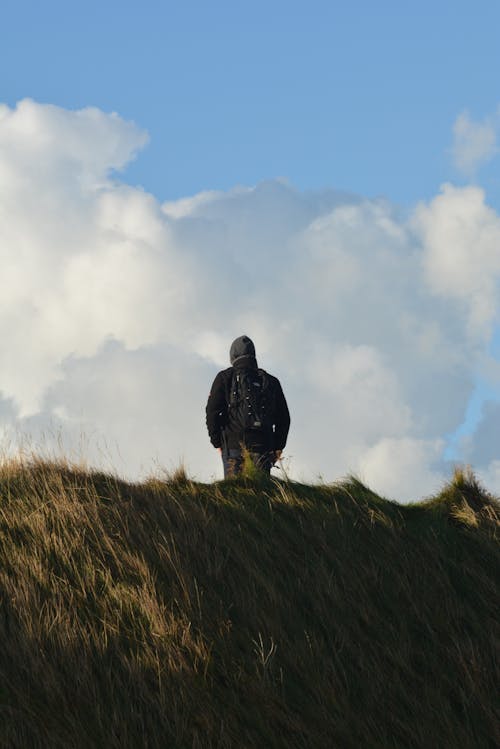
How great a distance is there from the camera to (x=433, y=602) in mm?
8773

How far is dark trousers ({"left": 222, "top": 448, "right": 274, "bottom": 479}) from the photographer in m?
11.8

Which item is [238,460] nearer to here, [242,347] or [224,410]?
[224,410]

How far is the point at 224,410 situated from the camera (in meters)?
12.2

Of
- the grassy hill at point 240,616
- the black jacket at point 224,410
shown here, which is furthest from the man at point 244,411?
the grassy hill at point 240,616

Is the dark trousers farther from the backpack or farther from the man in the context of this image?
the backpack

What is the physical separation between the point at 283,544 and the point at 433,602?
1.62m

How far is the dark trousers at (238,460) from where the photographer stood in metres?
11.8

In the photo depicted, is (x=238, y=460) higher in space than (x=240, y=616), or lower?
higher

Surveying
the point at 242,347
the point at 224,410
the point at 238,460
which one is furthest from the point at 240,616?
the point at 242,347

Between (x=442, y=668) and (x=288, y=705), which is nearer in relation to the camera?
(x=288, y=705)

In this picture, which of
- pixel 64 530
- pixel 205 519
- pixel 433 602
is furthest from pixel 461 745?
pixel 64 530

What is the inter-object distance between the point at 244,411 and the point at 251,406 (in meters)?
0.12

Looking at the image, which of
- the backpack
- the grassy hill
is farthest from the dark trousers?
the grassy hill

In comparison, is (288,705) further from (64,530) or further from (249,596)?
(64,530)
